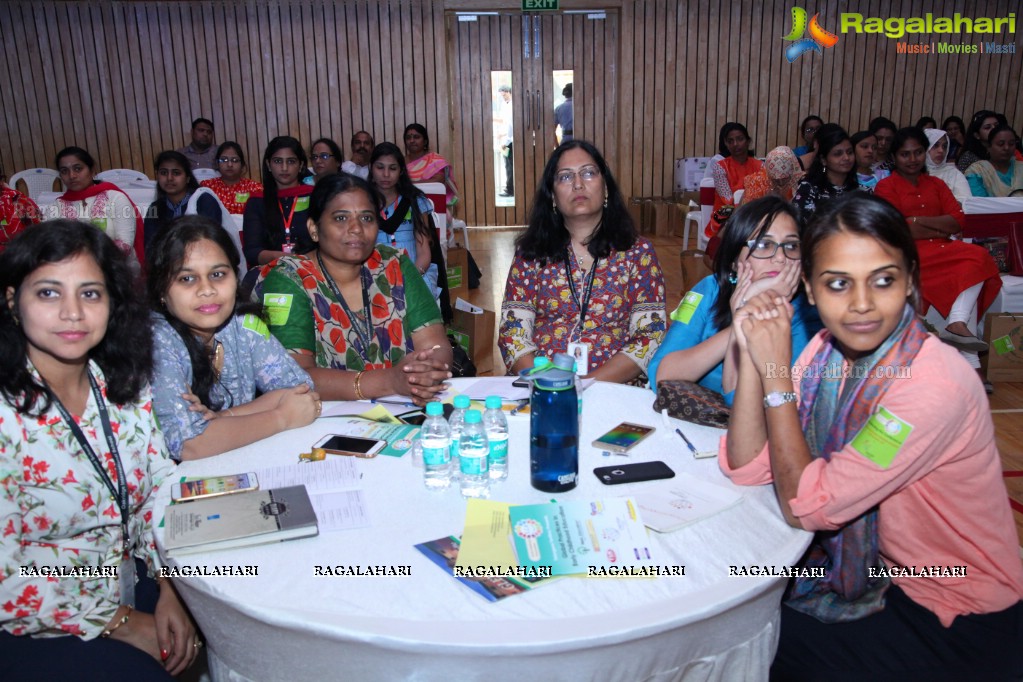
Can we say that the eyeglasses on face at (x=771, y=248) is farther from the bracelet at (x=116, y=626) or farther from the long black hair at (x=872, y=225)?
the bracelet at (x=116, y=626)

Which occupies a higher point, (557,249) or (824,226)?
(824,226)

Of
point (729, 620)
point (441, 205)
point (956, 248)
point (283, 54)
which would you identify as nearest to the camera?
point (729, 620)

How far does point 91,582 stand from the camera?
1.49 meters

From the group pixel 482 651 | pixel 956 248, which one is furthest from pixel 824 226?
pixel 956 248

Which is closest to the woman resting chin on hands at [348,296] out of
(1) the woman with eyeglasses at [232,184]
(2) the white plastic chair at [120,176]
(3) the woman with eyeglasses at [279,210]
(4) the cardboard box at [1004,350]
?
(3) the woman with eyeglasses at [279,210]

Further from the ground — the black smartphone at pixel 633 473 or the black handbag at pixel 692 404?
the black handbag at pixel 692 404

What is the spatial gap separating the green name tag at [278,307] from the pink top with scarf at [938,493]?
175 cm

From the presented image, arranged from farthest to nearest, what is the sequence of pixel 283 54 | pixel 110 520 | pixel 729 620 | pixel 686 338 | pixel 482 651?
pixel 283 54, pixel 686 338, pixel 110 520, pixel 729 620, pixel 482 651

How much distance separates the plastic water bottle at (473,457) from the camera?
4.93ft

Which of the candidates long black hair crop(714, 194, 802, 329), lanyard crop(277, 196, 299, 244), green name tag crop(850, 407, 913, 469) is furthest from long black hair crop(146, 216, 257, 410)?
lanyard crop(277, 196, 299, 244)

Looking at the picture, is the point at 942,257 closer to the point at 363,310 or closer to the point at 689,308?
the point at 689,308

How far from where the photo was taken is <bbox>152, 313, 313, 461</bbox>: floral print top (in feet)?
6.08

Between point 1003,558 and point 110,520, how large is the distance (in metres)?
1.84

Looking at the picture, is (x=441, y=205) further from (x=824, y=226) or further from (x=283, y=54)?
(x=283, y=54)
